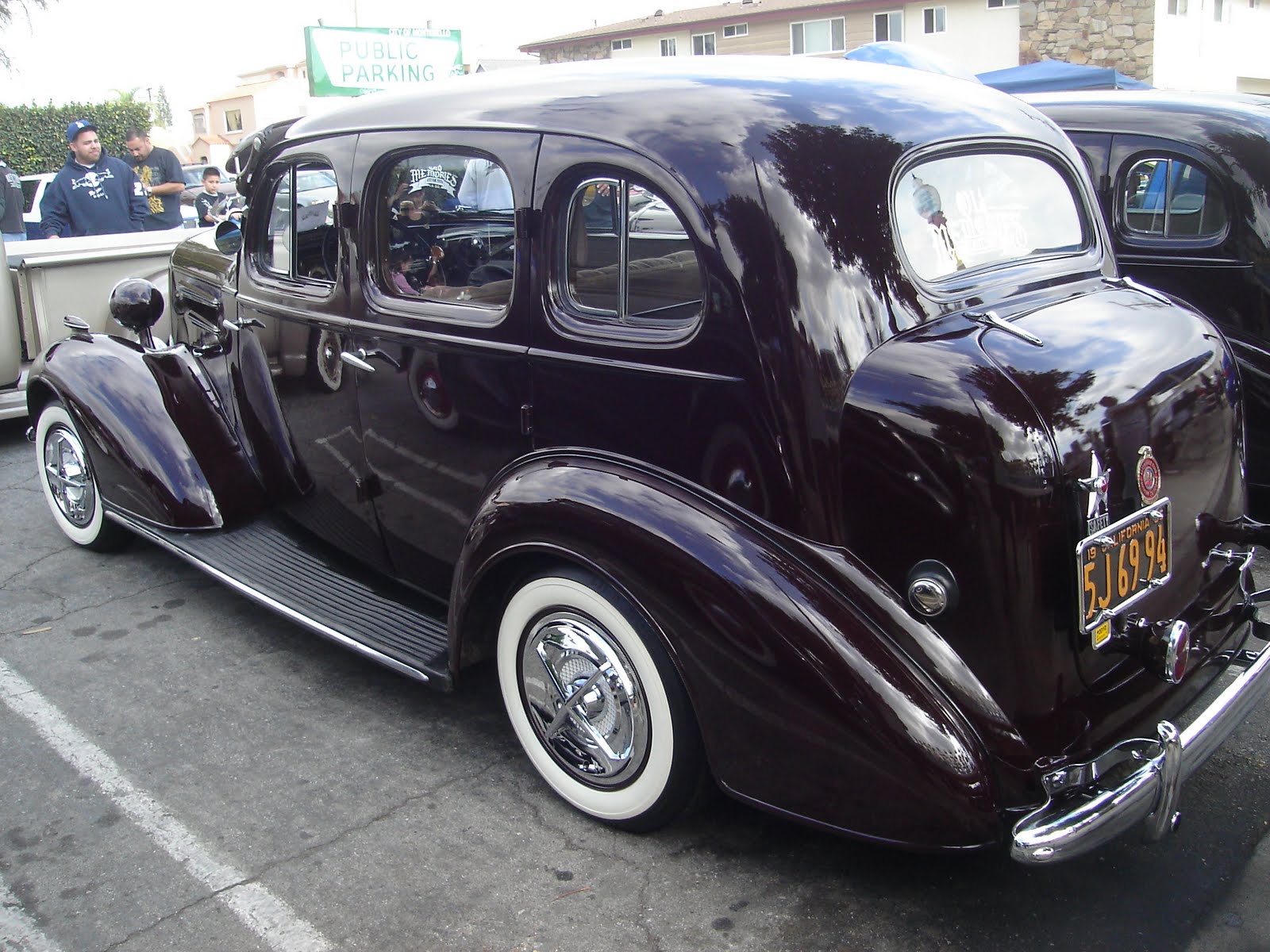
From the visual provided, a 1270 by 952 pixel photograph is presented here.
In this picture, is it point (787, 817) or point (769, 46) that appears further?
point (769, 46)

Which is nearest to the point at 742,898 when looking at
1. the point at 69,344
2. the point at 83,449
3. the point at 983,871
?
the point at 983,871

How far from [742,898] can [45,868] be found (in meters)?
1.83

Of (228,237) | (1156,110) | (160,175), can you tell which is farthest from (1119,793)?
(160,175)

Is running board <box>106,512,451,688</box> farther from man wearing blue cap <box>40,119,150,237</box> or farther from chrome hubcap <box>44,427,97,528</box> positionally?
man wearing blue cap <box>40,119,150,237</box>

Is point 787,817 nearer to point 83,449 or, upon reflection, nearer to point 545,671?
point 545,671

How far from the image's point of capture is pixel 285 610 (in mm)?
3668

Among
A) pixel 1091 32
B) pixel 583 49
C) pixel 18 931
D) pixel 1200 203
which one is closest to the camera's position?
pixel 18 931

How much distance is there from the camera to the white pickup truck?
6711mm

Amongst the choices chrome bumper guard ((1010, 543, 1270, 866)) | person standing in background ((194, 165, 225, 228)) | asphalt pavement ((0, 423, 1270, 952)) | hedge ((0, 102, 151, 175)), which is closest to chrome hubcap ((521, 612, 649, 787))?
asphalt pavement ((0, 423, 1270, 952))

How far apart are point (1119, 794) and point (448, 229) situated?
239cm

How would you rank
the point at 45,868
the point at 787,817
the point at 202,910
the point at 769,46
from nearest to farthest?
the point at 787,817
the point at 202,910
the point at 45,868
the point at 769,46

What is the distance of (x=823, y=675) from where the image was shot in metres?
2.34

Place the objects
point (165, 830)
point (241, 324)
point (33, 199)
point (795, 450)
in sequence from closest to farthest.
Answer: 1. point (795, 450)
2. point (165, 830)
3. point (241, 324)
4. point (33, 199)

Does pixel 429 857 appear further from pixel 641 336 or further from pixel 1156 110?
pixel 1156 110
